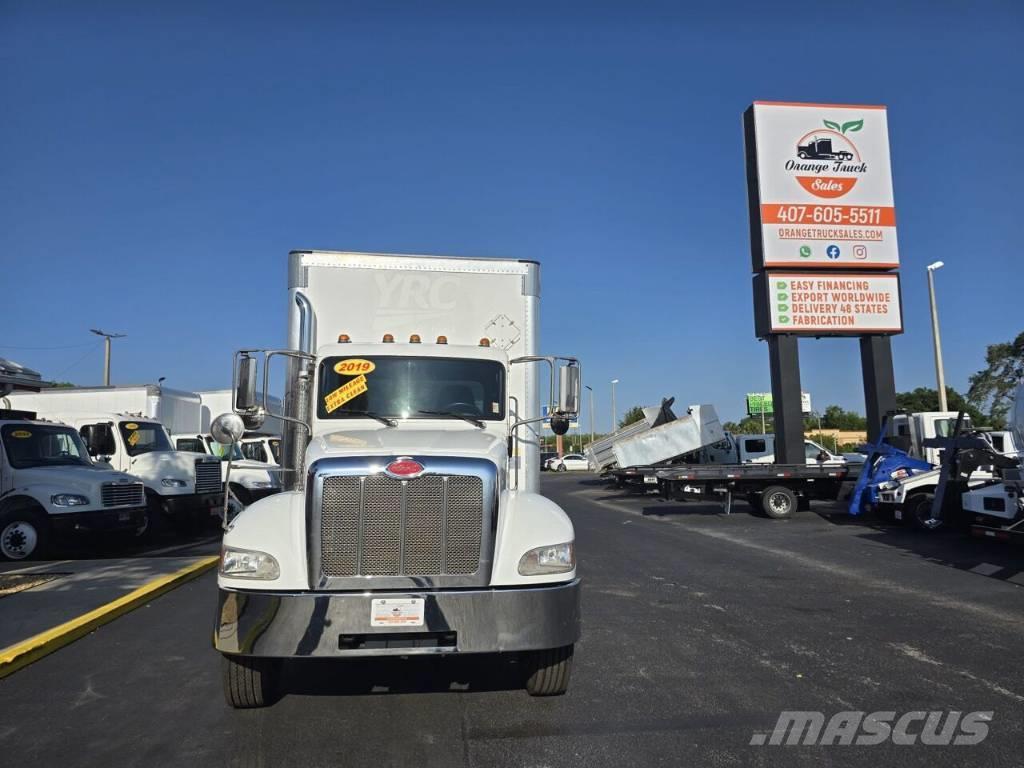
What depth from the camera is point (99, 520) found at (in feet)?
36.5

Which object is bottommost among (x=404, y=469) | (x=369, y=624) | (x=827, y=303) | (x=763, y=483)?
(x=763, y=483)

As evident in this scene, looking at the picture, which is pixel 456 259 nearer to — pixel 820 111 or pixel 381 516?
pixel 381 516

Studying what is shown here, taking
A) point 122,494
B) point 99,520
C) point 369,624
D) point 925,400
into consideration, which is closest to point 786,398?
point 122,494

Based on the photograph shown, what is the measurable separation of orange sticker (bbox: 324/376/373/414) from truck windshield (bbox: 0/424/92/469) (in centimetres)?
792

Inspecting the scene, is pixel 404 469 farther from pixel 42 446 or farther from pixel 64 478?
pixel 42 446

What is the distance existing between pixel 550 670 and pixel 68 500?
30.5ft

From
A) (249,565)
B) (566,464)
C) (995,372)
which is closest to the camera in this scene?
(249,565)

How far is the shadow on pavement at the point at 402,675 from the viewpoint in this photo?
4.89 meters

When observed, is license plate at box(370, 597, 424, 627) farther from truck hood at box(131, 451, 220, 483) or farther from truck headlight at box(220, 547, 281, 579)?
truck hood at box(131, 451, 220, 483)

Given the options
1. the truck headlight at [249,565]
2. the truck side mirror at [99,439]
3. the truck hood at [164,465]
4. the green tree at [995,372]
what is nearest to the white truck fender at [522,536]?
the truck headlight at [249,565]

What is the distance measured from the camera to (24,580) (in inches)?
334

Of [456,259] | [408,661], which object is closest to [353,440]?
[408,661]

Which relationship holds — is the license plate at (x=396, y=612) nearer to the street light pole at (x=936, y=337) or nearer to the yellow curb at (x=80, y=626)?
the yellow curb at (x=80, y=626)

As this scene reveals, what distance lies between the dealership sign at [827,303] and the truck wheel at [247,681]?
17.9m
